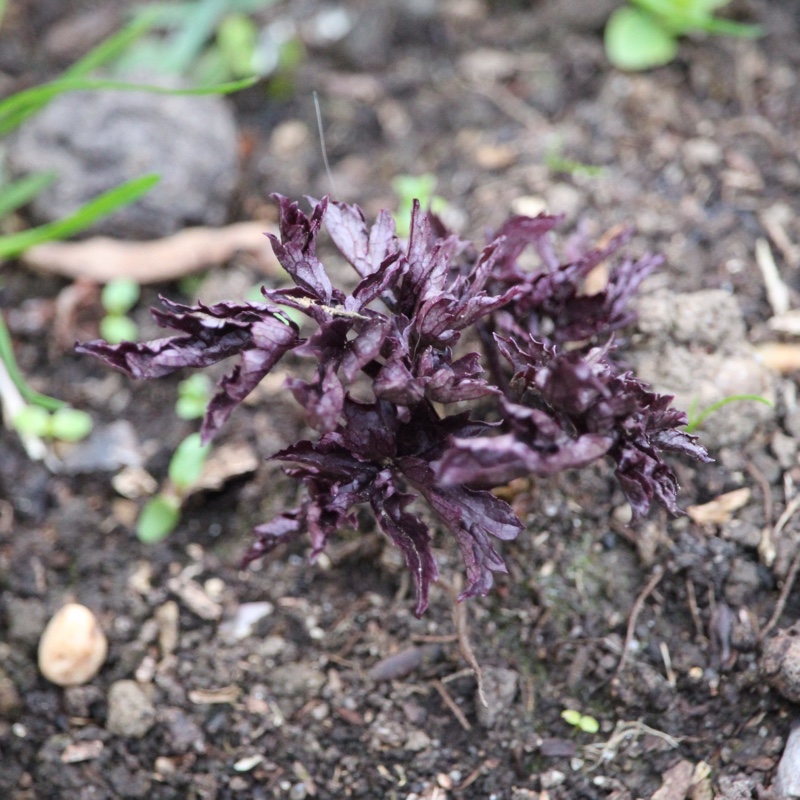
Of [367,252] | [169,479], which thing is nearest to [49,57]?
[169,479]

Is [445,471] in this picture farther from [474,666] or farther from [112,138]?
[112,138]

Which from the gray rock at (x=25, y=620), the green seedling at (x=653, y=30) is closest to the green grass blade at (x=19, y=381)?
the gray rock at (x=25, y=620)

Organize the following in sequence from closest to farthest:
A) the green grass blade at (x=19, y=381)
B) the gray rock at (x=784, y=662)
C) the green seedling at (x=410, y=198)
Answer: the gray rock at (x=784, y=662)
the green grass blade at (x=19, y=381)
the green seedling at (x=410, y=198)

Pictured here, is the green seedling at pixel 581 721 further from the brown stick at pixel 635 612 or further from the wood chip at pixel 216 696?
the wood chip at pixel 216 696

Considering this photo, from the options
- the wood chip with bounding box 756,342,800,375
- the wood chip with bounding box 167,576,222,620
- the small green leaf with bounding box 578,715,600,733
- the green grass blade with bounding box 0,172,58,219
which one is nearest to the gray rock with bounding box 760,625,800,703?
the small green leaf with bounding box 578,715,600,733

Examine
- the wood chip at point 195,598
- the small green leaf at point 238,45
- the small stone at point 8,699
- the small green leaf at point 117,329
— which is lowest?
the small stone at point 8,699
